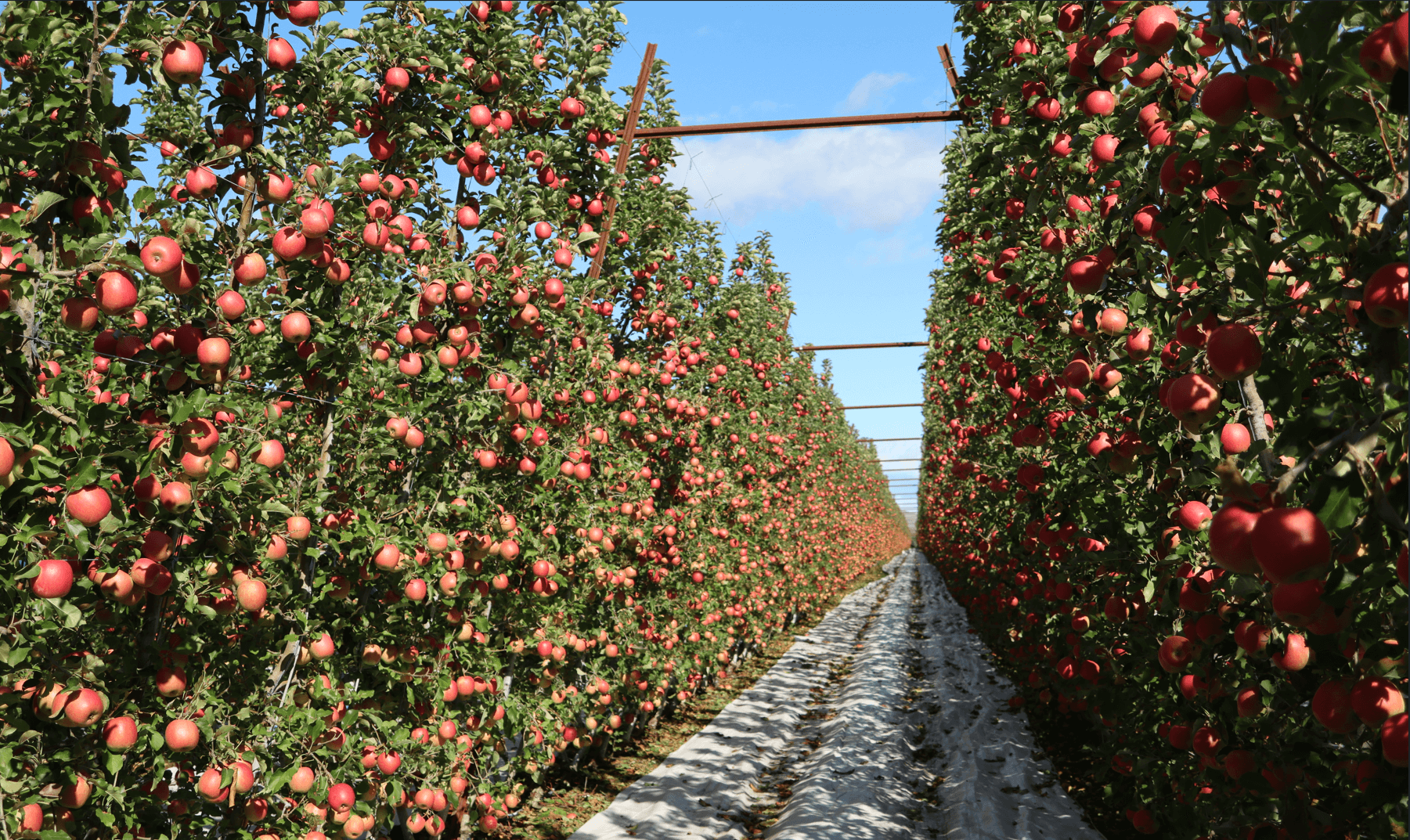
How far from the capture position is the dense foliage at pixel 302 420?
234 centimetres

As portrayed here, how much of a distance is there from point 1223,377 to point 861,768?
23.6ft

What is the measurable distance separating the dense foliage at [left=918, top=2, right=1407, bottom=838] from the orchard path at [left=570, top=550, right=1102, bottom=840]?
6.65 ft

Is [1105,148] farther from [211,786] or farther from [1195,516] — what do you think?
[211,786]

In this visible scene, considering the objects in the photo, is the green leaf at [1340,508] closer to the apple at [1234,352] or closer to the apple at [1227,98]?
the apple at [1234,352]

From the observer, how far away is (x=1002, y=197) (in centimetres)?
458

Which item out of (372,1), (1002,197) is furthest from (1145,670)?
(372,1)

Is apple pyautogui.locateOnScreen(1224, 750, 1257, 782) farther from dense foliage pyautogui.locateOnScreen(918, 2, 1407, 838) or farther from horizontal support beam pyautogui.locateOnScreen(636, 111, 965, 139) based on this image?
horizontal support beam pyautogui.locateOnScreen(636, 111, 965, 139)

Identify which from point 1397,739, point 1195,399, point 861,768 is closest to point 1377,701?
point 1397,739

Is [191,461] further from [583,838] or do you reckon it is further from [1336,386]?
[583,838]

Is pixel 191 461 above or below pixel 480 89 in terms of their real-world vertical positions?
below

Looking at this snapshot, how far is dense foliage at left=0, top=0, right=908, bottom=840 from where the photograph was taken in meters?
2.34

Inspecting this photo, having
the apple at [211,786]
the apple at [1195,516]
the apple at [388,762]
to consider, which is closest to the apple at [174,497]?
the apple at [211,786]

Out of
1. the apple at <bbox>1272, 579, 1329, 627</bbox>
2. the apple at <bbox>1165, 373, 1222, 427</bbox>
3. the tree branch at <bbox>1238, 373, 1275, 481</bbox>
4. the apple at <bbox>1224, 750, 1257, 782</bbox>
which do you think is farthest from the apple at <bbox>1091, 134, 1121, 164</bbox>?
the apple at <bbox>1224, 750, 1257, 782</bbox>

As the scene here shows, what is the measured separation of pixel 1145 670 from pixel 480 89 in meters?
4.97
